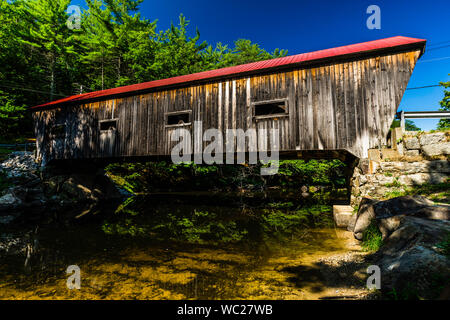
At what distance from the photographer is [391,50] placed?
21.7 feet

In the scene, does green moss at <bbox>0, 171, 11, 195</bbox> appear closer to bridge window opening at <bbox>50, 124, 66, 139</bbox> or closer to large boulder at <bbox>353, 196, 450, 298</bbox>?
bridge window opening at <bbox>50, 124, 66, 139</bbox>

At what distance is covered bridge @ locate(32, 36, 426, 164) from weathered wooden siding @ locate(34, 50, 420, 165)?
0.03 metres

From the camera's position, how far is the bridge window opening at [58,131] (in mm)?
12016

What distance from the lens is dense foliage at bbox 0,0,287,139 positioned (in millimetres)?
19500

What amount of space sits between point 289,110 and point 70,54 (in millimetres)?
26349

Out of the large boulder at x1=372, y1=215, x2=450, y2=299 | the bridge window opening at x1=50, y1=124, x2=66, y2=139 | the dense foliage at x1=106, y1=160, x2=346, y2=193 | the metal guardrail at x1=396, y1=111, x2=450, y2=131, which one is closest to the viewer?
the large boulder at x1=372, y1=215, x2=450, y2=299

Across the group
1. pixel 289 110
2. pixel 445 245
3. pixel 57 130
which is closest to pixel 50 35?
pixel 57 130

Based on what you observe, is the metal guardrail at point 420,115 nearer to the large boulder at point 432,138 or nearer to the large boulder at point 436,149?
the large boulder at point 432,138

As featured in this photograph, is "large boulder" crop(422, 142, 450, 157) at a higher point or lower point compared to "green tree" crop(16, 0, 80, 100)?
lower

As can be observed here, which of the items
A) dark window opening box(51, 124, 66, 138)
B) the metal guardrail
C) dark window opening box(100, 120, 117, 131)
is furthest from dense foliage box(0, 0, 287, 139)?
the metal guardrail

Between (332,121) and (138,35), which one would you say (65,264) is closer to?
(332,121)

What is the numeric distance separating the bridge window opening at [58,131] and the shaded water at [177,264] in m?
7.34
